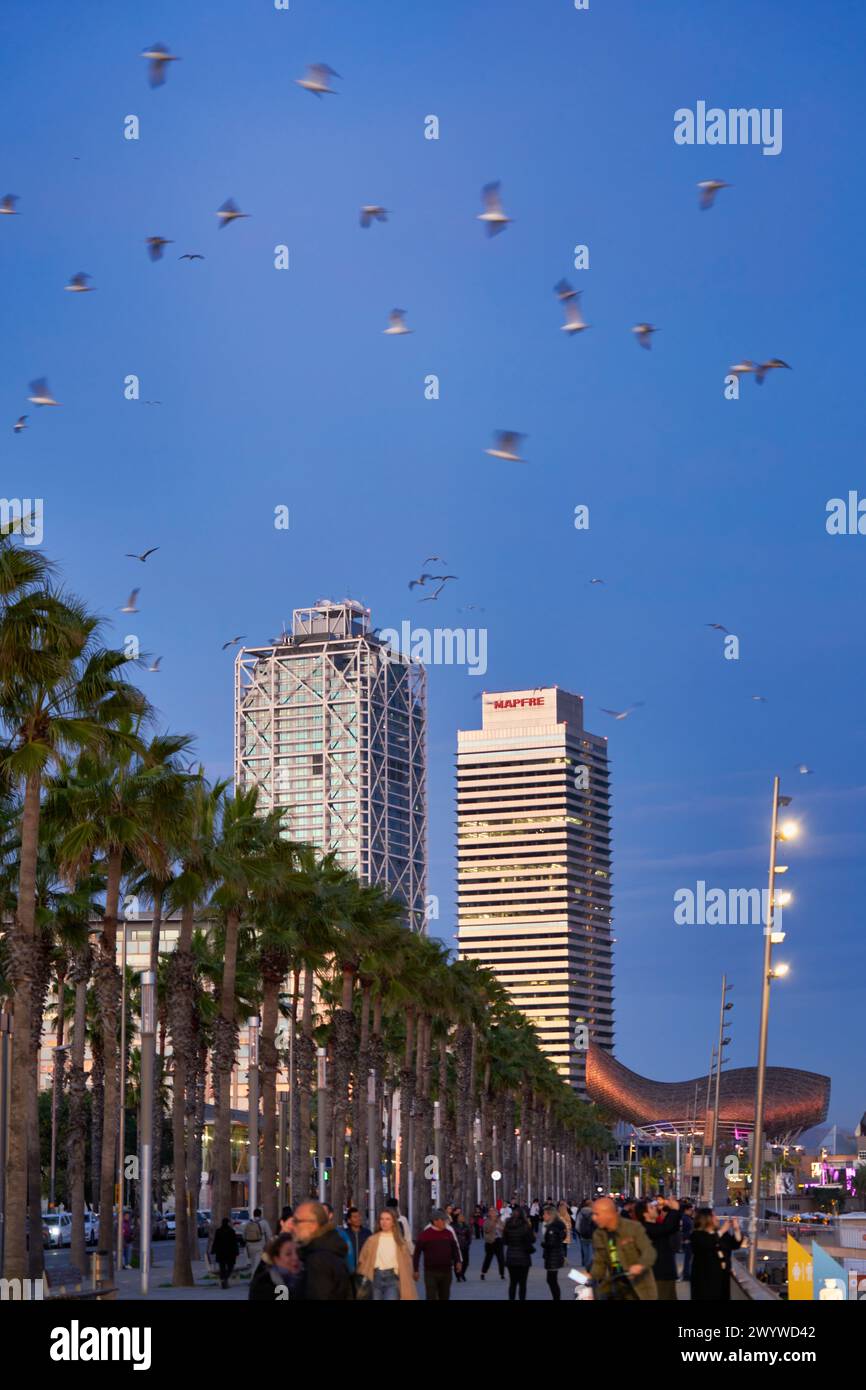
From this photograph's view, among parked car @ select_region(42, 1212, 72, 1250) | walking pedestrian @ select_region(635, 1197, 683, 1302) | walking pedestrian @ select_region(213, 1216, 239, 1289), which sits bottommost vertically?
parked car @ select_region(42, 1212, 72, 1250)

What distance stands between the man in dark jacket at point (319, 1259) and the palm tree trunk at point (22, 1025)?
590 inches

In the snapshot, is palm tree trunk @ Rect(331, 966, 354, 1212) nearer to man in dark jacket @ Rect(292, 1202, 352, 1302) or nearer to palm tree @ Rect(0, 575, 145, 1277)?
palm tree @ Rect(0, 575, 145, 1277)

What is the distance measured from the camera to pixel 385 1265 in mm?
19000

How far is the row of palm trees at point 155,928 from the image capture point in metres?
31.0

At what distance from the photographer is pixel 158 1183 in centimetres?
9931

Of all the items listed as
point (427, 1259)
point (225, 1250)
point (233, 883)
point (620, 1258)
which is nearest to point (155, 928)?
point (233, 883)

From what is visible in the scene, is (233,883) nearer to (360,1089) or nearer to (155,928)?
(155,928)

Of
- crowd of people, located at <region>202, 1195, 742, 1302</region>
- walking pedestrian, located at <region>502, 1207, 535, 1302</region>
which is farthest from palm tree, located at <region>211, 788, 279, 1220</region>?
crowd of people, located at <region>202, 1195, 742, 1302</region>

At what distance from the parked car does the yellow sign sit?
5337cm

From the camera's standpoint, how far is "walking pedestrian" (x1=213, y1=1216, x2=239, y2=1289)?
4288 cm

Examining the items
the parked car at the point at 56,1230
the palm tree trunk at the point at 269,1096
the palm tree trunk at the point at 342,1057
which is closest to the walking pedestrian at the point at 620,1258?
the palm tree trunk at the point at 269,1096
